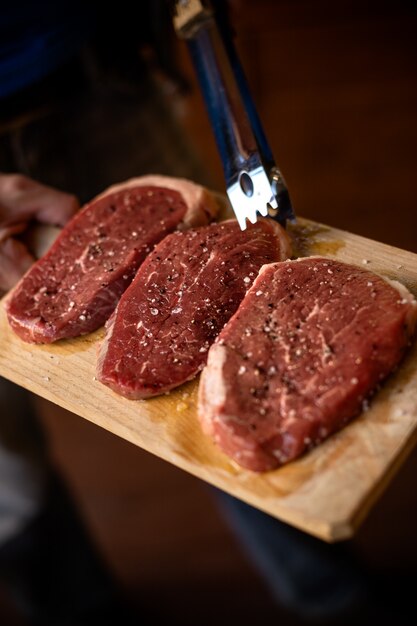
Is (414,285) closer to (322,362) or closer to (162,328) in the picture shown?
(322,362)

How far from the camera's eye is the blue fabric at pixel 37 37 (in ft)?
6.89

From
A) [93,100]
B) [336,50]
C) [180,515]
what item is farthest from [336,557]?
[336,50]

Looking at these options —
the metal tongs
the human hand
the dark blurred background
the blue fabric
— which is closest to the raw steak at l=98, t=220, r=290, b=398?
the metal tongs

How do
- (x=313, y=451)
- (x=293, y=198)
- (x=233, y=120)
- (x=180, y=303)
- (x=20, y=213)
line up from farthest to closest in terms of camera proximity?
(x=293, y=198)
(x=20, y=213)
(x=233, y=120)
(x=180, y=303)
(x=313, y=451)

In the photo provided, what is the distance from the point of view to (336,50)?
4305 mm

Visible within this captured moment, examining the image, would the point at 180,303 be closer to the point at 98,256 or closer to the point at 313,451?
the point at 98,256

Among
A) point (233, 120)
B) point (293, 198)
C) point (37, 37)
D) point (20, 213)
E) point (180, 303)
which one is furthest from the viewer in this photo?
point (293, 198)

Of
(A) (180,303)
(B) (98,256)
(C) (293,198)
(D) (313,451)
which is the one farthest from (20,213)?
(C) (293,198)

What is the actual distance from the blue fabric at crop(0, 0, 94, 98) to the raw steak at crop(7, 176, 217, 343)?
1.55 feet

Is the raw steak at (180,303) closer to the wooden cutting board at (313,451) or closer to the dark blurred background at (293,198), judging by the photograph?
the wooden cutting board at (313,451)

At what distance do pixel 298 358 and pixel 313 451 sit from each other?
0.59 ft

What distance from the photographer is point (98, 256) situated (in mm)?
1869

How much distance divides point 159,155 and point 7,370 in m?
1.20

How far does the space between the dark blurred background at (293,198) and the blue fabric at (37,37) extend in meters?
1.28
